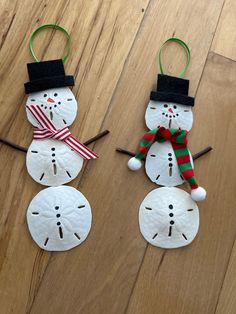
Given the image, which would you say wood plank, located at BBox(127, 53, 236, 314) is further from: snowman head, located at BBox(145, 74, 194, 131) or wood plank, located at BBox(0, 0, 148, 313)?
wood plank, located at BBox(0, 0, 148, 313)

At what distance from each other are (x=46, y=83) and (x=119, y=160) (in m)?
0.25

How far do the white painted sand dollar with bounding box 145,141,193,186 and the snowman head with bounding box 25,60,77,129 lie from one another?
22cm

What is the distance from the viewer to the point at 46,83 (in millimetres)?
801

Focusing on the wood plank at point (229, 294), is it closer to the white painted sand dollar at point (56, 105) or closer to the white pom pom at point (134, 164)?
the white pom pom at point (134, 164)

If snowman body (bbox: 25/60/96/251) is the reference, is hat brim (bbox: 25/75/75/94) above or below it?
above

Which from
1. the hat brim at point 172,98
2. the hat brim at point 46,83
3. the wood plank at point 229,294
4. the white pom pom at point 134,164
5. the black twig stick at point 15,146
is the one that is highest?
the hat brim at point 172,98

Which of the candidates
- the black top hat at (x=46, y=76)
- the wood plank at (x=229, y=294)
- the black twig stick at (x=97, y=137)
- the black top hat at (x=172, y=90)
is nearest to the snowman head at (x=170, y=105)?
the black top hat at (x=172, y=90)

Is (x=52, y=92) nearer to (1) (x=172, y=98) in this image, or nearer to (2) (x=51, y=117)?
(2) (x=51, y=117)

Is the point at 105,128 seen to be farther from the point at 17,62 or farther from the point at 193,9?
the point at 193,9

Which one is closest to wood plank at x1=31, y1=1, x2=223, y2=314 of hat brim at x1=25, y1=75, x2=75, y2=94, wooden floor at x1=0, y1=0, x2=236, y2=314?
wooden floor at x1=0, y1=0, x2=236, y2=314

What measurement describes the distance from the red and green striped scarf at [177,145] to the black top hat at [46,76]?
0.76 feet

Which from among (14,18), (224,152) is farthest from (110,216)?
(14,18)

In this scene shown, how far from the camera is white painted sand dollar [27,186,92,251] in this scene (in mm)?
742

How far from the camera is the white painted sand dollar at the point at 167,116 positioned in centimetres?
82
